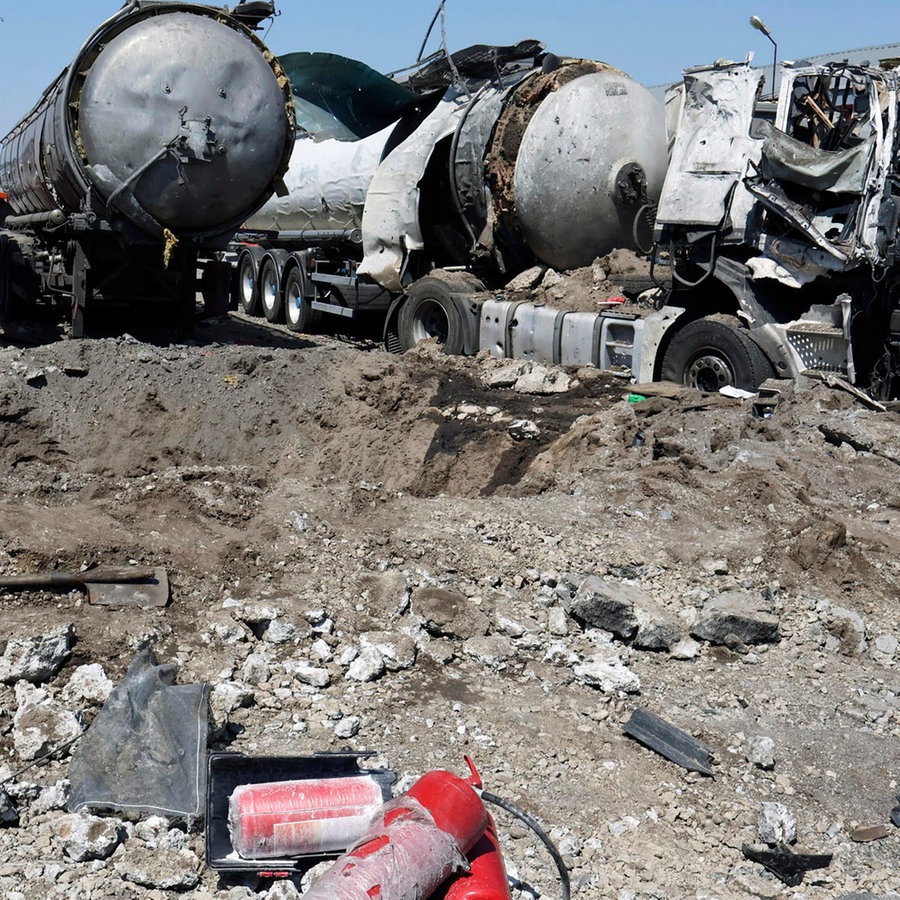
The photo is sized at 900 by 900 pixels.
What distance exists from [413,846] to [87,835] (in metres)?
1.05

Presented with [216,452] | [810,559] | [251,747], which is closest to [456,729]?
[251,747]

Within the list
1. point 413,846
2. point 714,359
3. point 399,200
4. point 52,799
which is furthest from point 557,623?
point 399,200

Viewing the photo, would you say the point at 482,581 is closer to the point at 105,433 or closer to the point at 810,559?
the point at 810,559

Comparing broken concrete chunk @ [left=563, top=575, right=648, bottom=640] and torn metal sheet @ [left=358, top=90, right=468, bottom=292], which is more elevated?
torn metal sheet @ [left=358, top=90, right=468, bottom=292]

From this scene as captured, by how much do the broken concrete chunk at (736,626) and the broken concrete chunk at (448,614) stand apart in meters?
1.02

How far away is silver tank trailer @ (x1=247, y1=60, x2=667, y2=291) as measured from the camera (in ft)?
38.1

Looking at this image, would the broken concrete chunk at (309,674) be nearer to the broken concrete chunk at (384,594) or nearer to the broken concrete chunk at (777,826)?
the broken concrete chunk at (384,594)

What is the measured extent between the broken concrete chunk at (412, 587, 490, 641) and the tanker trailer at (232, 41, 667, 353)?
7507 mm

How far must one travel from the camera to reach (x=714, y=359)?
31.4 ft

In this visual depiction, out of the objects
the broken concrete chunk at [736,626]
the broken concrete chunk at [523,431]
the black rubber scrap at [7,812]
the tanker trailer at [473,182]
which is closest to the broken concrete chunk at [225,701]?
the black rubber scrap at [7,812]

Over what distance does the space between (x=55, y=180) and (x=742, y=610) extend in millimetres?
8779

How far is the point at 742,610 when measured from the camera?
4.88 metres

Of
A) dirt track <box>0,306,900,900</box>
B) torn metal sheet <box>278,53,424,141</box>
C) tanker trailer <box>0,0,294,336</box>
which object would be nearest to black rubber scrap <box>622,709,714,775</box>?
dirt track <box>0,306,900,900</box>

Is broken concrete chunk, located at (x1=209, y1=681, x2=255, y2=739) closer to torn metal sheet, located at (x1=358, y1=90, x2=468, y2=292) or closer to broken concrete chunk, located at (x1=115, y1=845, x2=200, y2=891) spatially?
broken concrete chunk, located at (x1=115, y1=845, x2=200, y2=891)
